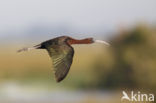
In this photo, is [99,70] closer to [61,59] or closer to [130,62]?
[130,62]

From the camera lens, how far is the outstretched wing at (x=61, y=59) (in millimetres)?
3203

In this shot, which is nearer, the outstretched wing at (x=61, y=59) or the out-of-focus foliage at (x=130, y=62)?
the outstretched wing at (x=61, y=59)

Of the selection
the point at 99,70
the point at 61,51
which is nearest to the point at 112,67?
the point at 99,70

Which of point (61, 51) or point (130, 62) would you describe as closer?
point (61, 51)

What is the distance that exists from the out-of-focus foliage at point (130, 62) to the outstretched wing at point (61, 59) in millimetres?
542

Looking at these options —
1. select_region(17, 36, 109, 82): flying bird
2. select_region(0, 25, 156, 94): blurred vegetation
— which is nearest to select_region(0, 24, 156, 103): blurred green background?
select_region(0, 25, 156, 94): blurred vegetation

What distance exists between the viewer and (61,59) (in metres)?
3.22

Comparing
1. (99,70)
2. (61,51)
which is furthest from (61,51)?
(99,70)

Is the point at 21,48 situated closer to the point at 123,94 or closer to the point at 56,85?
the point at 56,85

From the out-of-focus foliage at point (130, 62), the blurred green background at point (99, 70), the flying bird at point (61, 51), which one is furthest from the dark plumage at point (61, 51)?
the out-of-focus foliage at point (130, 62)

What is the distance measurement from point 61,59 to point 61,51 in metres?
0.05

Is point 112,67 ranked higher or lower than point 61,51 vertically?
lower

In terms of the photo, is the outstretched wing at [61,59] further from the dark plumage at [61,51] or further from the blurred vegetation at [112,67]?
the blurred vegetation at [112,67]

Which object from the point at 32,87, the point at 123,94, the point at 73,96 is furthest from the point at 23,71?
the point at 123,94
